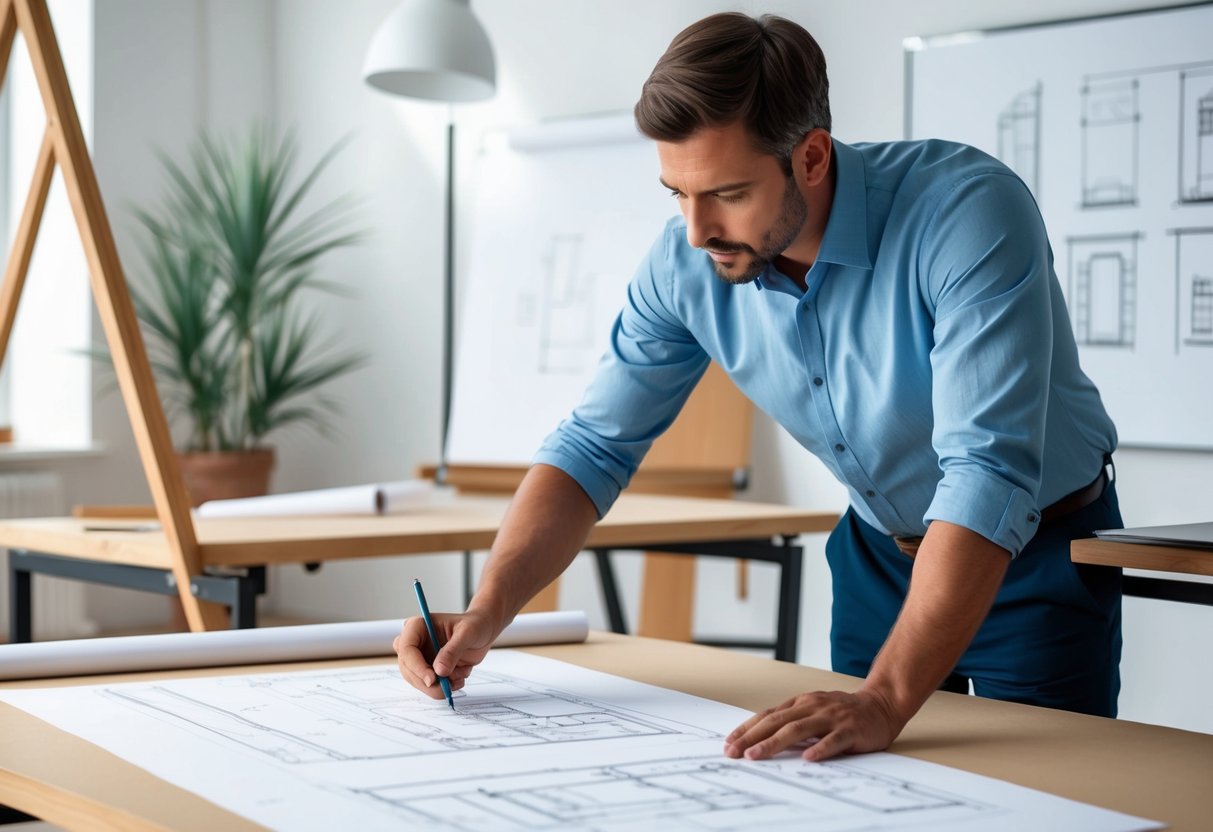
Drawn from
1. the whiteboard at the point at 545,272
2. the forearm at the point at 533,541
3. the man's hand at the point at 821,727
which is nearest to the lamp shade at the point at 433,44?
the whiteboard at the point at 545,272

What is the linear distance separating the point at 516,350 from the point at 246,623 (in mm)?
2486

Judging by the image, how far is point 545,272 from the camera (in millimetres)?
4523

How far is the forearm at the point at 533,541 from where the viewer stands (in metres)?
1.45

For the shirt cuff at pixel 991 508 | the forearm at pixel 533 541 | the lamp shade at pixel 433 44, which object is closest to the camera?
the shirt cuff at pixel 991 508

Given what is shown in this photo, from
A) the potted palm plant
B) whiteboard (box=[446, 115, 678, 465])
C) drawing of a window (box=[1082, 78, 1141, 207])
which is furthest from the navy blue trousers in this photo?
the potted palm plant

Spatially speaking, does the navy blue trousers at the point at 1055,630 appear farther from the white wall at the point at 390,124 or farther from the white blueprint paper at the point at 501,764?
the white wall at the point at 390,124

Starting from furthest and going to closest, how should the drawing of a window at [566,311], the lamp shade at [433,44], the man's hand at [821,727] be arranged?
1. the drawing of a window at [566,311]
2. the lamp shade at [433,44]
3. the man's hand at [821,727]

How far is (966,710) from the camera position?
1259mm

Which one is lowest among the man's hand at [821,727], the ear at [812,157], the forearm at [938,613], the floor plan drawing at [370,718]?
the floor plan drawing at [370,718]

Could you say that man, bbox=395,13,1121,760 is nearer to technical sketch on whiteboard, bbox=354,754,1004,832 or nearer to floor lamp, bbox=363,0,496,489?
technical sketch on whiteboard, bbox=354,754,1004,832

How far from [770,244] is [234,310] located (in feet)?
12.7

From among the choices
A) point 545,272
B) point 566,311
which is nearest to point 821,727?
point 566,311

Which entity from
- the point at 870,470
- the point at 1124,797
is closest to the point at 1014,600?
the point at 870,470

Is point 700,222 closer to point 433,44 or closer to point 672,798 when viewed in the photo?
point 672,798
